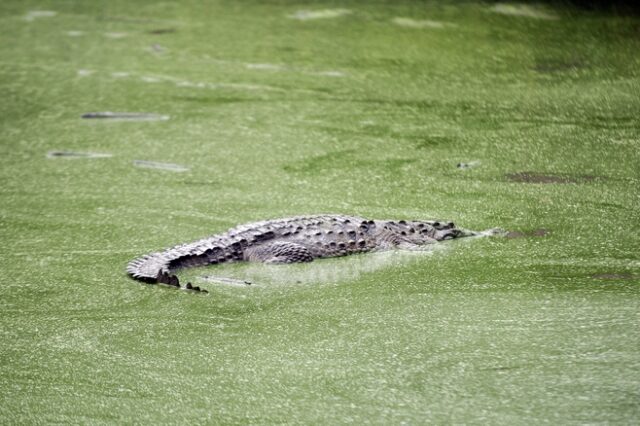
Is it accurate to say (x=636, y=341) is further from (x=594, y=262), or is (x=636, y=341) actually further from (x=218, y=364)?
(x=218, y=364)

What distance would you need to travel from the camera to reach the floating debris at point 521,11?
4.67 m

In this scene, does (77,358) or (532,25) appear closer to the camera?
(77,358)

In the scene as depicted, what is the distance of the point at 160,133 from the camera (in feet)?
11.1

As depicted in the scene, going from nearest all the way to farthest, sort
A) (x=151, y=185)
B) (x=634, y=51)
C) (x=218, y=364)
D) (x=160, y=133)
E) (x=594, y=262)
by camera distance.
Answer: (x=218, y=364), (x=594, y=262), (x=151, y=185), (x=160, y=133), (x=634, y=51)

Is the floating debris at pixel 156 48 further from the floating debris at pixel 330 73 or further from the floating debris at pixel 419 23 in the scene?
the floating debris at pixel 419 23

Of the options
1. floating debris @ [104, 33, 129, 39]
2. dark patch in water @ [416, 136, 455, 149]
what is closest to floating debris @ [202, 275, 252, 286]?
dark patch in water @ [416, 136, 455, 149]

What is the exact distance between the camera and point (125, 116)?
11.7ft

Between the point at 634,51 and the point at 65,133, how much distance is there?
2334 mm

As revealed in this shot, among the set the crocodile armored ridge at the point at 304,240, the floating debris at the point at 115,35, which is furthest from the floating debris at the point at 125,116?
the crocodile armored ridge at the point at 304,240

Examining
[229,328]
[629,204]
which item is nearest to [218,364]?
[229,328]

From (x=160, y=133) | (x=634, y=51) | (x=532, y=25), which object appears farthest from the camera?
(x=532, y=25)

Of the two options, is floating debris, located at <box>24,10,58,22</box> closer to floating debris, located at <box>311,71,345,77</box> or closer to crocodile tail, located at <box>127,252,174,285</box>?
floating debris, located at <box>311,71,345,77</box>

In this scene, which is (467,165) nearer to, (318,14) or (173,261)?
(173,261)

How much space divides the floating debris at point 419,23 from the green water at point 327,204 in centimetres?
2
